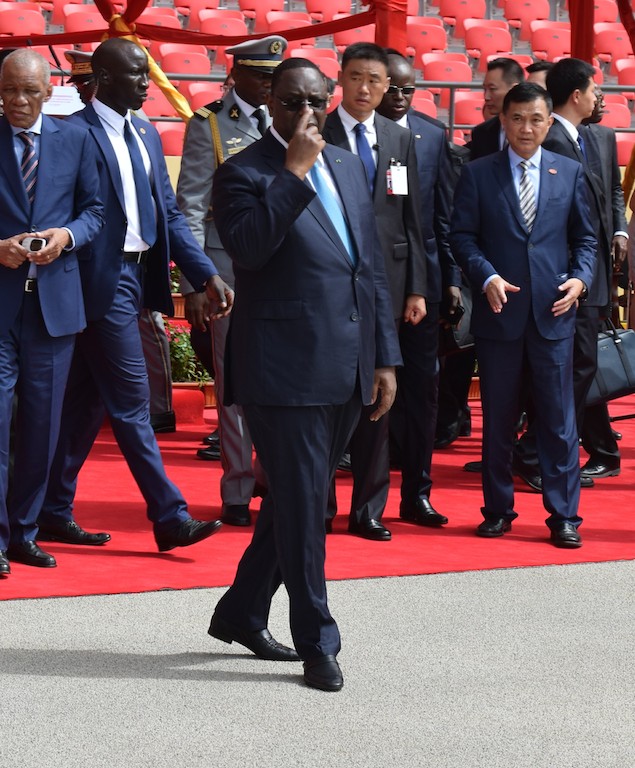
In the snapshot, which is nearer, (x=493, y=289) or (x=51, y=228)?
(x=51, y=228)

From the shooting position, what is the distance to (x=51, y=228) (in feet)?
17.0

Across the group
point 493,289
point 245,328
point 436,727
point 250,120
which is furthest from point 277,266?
point 250,120

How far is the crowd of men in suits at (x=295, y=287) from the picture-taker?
3.99 metres

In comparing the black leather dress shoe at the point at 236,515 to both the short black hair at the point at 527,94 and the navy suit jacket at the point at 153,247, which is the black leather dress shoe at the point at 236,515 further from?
the short black hair at the point at 527,94

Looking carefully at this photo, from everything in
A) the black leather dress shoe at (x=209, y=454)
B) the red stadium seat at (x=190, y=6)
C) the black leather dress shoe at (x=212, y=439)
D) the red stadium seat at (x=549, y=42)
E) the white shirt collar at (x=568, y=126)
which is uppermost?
the red stadium seat at (x=190, y=6)

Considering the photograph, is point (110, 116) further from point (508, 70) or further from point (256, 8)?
point (256, 8)

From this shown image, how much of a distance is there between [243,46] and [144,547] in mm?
2091

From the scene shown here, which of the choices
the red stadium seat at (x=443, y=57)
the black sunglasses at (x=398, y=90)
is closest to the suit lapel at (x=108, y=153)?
the black sunglasses at (x=398, y=90)

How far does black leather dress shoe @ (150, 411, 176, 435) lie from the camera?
28.6ft

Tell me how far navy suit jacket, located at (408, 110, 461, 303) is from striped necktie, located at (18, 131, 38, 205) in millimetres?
1773

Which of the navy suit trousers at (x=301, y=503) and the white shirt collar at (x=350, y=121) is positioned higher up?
the white shirt collar at (x=350, y=121)

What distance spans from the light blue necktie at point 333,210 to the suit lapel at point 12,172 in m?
1.50

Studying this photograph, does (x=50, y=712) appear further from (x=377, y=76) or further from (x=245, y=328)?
(x=377, y=76)

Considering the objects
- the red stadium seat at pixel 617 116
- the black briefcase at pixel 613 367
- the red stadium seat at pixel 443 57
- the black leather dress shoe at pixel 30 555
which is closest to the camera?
the black leather dress shoe at pixel 30 555
